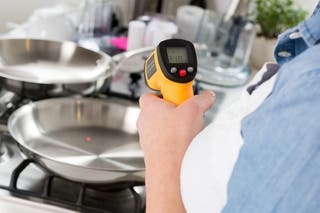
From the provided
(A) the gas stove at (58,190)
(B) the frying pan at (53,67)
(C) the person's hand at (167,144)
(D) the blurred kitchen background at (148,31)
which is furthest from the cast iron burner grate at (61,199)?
(D) the blurred kitchen background at (148,31)

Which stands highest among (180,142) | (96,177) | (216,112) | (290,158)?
(290,158)

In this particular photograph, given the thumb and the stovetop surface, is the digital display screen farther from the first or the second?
the stovetop surface

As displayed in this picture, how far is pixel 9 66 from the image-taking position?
97 cm

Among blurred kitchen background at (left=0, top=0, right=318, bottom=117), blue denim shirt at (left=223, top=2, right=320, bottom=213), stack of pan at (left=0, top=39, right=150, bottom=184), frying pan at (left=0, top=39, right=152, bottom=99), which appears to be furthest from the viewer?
blurred kitchen background at (left=0, top=0, right=318, bottom=117)

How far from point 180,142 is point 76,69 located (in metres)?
0.55

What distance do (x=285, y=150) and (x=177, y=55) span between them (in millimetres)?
306

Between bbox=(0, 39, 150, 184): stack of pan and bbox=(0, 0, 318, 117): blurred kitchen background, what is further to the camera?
bbox=(0, 0, 318, 117): blurred kitchen background

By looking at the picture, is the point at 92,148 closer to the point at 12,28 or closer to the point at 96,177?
the point at 96,177

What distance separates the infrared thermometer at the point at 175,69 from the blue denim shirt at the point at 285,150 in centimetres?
22

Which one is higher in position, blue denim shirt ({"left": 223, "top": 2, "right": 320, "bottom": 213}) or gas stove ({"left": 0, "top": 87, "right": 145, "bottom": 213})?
blue denim shirt ({"left": 223, "top": 2, "right": 320, "bottom": 213})

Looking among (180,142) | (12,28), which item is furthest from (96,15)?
(180,142)

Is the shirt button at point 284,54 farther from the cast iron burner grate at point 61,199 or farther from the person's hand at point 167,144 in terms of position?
the cast iron burner grate at point 61,199

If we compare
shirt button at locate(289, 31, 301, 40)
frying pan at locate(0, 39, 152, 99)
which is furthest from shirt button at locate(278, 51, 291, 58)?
frying pan at locate(0, 39, 152, 99)

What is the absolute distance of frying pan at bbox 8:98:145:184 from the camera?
784 mm
